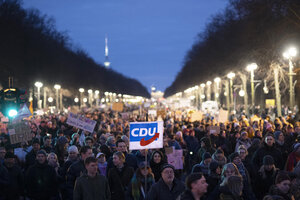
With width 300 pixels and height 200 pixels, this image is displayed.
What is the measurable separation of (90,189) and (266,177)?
3.35 m

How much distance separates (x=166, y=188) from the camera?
7.43 metres

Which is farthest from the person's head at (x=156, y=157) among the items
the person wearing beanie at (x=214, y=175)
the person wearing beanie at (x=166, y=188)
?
the person wearing beanie at (x=166, y=188)

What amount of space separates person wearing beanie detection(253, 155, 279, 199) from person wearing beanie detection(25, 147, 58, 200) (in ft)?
11.9

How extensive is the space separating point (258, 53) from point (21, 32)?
21.8 m

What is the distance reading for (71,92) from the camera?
8181 cm

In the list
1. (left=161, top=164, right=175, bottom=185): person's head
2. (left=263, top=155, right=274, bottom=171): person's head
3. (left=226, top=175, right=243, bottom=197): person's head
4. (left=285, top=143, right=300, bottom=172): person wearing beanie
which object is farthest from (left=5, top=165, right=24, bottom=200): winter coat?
(left=285, top=143, right=300, bottom=172): person wearing beanie

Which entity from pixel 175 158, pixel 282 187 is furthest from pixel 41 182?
pixel 175 158

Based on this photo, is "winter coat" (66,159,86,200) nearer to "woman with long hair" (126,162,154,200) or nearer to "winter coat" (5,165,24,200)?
"winter coat" (5,165,24,200)

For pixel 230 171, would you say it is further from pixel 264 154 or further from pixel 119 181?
pixel 264 154

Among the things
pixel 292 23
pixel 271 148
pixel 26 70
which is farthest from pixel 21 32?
pixel 271 148

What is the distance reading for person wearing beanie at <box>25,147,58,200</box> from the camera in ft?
30.3

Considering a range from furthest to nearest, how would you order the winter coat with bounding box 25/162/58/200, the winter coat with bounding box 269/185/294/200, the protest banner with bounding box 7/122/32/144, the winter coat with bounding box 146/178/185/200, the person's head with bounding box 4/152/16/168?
the protest banner with bounding box 7/122/32/144 < the person's head with bounding box 4/152/16/168 < the winter coat with bounding box 25/162/58/200 < the winter coat with bounding box 146/178/185/200 < the winter coat with bounding box 269/185/294/200

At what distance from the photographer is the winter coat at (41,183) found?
364 inches

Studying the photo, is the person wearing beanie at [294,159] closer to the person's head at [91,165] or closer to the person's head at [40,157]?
the person's head at [91,165]
